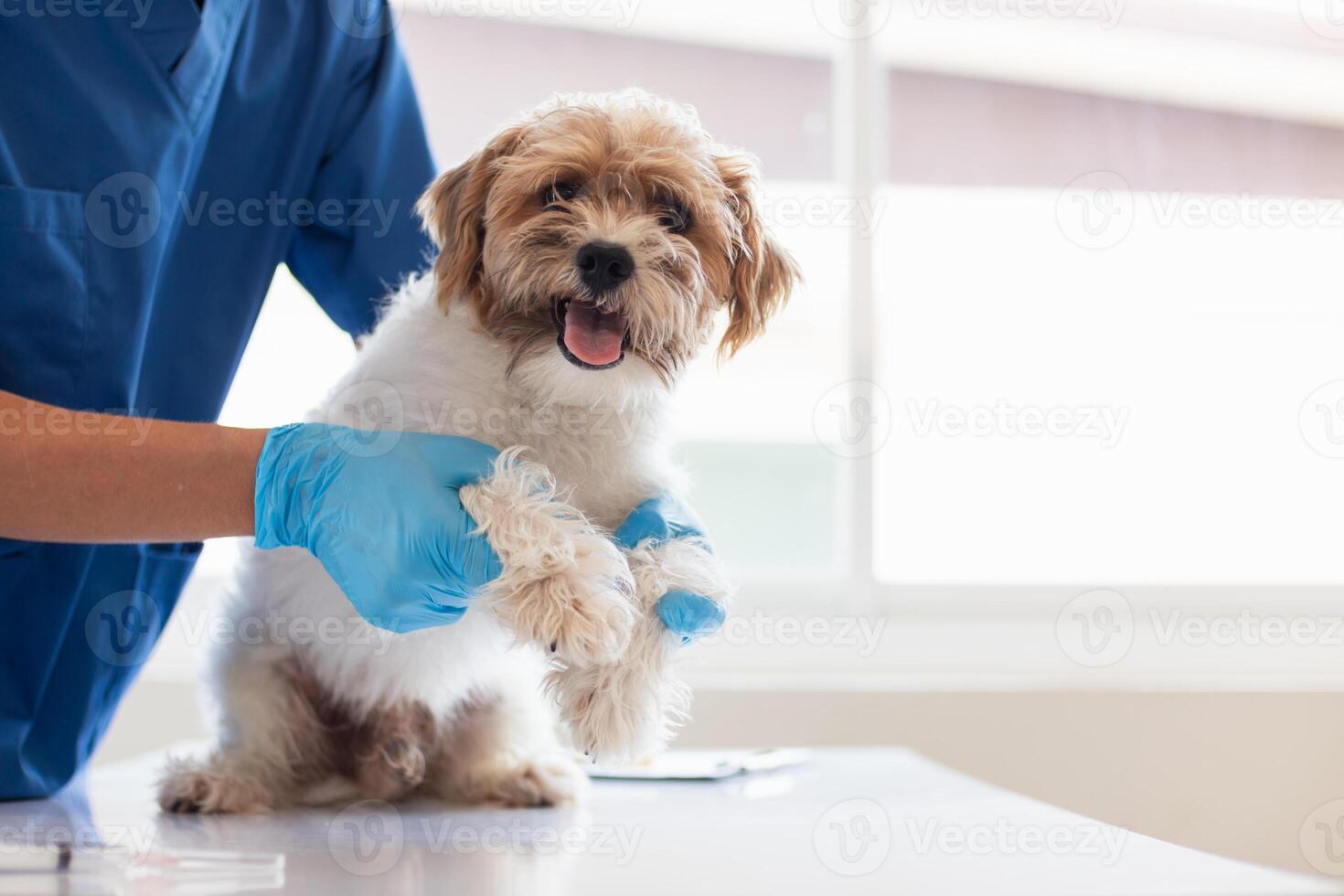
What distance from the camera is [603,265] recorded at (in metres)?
1.60

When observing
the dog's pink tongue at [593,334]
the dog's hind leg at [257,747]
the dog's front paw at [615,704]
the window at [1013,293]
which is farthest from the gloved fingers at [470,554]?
the window at [1013,293]

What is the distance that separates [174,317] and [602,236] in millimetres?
880

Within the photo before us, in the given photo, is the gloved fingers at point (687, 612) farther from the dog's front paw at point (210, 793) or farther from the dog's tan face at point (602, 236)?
the dog's front paw at point (210, 793)

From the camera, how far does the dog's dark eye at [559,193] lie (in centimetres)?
167

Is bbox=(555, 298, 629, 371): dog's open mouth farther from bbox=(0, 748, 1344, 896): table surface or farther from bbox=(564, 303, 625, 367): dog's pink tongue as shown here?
bbox=(0, 748, 1344, 896): table surface

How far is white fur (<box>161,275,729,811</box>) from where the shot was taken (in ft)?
4.79

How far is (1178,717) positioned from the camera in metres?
3.41

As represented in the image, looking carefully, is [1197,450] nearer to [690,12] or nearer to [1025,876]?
[690,12]

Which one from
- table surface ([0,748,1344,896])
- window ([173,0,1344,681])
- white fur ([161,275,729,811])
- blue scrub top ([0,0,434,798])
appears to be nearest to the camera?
table surface ([0,748,1344,896])

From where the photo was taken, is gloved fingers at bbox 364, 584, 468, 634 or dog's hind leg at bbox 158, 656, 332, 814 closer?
gloved fingers at bbox 364, 584, 468, 634

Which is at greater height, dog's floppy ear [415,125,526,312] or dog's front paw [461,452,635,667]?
dog's floppy ear [415,125,526,312]

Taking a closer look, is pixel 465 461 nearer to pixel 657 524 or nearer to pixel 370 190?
pixel 657 524

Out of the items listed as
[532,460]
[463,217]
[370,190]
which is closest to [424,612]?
[532,460]

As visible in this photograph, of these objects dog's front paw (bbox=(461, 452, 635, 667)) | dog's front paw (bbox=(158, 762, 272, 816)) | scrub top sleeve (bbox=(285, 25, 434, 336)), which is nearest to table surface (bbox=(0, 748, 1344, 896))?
dog's front paw (bbox=(158, 762, 272, 816))
